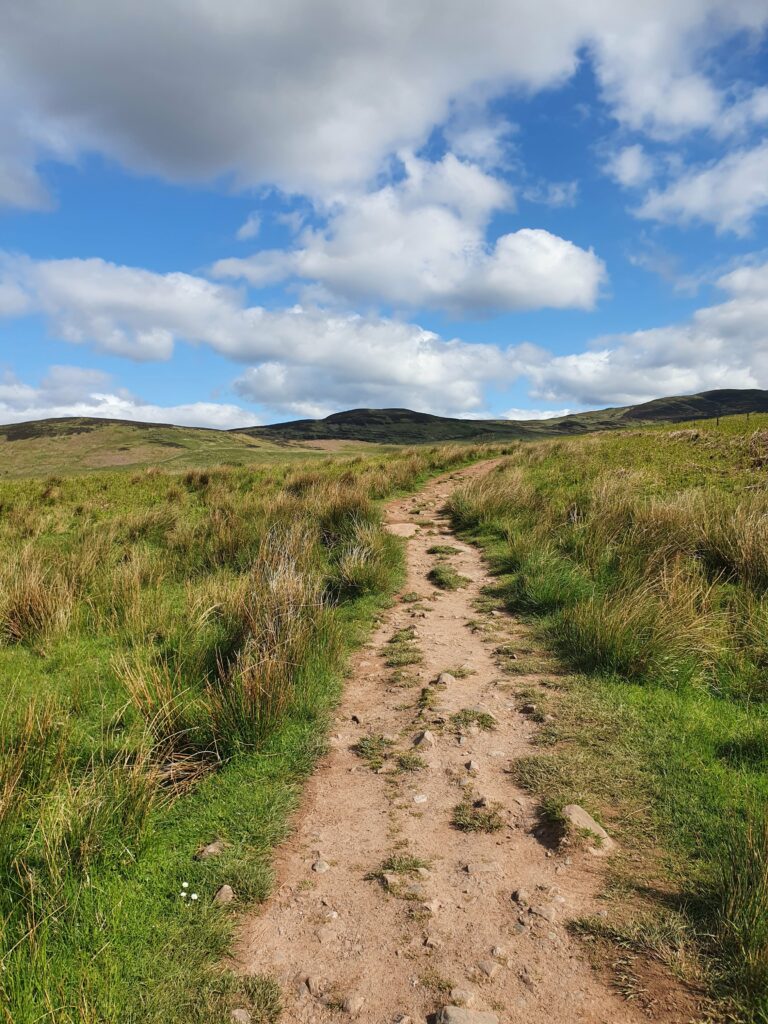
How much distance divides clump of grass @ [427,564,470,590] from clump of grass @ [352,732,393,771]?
382 cm

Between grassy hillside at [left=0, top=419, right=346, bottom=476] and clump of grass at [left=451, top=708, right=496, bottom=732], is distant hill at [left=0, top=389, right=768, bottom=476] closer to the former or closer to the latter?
grassy hillside at [left=0, top=419, right=346, bottom=476]

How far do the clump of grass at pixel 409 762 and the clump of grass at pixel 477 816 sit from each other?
47cm

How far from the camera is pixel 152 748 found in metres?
3.52

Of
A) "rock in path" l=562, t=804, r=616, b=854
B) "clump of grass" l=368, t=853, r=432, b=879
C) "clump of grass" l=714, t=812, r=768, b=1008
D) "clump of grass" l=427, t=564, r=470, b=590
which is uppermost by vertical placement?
"clump of grass" l=427, t=564, r=470, b=590

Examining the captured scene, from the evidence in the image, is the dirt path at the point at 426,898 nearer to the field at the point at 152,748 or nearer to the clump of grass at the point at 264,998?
the clump of grass at the point at 264,998

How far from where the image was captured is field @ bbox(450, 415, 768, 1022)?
8.11ft

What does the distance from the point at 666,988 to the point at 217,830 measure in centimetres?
237

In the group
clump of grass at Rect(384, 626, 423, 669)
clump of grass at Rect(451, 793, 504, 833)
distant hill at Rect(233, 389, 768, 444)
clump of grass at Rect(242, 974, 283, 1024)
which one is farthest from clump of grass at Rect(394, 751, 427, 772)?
distant hill at Rect(233, 389, 768, 444)

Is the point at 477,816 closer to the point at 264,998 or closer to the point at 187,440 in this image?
the point at 264,998

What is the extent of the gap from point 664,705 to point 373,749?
2402mm

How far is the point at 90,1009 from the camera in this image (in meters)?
2.12

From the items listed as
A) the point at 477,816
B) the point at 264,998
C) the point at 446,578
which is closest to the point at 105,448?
the point at 446,578

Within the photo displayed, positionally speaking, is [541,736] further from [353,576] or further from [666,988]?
[353,576]

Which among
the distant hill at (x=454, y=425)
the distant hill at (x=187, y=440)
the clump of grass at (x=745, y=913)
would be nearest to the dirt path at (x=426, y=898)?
the clump of grass at (x=745, y=913)
